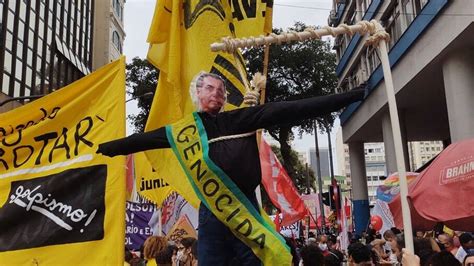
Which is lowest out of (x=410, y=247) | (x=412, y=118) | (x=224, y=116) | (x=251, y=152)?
(x=410, y=247)

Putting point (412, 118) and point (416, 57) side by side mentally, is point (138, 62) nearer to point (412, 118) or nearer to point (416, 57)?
point (412, 118)

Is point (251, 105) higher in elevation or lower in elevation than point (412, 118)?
lower

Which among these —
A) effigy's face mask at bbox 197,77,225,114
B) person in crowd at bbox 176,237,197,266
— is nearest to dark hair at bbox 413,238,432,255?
person in crowd at bbox 176,237,197,266

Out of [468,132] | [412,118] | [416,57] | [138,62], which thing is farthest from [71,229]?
[138,62]

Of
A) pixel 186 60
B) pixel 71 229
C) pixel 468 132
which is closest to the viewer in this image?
pixel 71 229

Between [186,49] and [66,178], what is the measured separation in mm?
1618

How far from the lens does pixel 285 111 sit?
113 inches

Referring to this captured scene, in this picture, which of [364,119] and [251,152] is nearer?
[251,152]

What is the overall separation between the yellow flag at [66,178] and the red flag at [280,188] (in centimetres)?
612

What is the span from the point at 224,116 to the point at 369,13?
71.5 feet

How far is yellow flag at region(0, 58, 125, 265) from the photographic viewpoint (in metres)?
3.87

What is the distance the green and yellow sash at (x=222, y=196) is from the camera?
2867 millimetres

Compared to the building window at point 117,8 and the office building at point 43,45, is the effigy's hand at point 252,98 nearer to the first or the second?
the office building at point 43,45

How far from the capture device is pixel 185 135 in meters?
3.16
